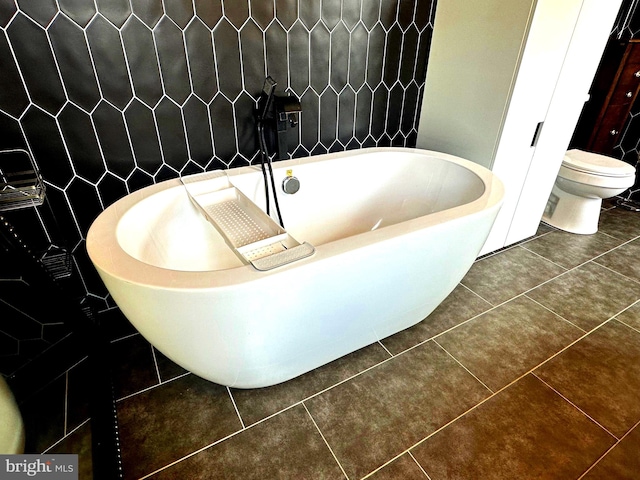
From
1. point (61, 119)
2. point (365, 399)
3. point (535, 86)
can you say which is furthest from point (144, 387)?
point (535, 86)

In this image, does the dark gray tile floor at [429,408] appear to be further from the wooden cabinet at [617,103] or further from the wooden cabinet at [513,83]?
the wooden cabinet at [617,103]

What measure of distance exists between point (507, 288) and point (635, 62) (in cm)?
187

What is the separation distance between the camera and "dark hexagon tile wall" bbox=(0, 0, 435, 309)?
1.14m

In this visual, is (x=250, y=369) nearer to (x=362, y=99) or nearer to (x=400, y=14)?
(x=362, y=99)

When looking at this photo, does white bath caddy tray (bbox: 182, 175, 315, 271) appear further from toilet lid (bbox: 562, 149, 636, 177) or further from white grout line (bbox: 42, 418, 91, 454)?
toilet lid (bbox: 562, 149, 636, 177)

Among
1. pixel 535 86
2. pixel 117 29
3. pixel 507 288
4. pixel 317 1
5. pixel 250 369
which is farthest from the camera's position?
pixel 507 288

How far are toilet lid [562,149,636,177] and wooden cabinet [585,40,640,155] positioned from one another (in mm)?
476

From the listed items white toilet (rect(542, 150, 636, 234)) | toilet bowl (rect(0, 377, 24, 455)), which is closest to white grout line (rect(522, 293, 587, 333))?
white toilet (rect(542, 150, 636, 234))

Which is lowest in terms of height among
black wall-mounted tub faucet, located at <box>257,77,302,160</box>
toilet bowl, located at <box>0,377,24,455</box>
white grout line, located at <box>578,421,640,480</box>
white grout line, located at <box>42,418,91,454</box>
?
white grout line, located at <box>42,418,91,454</box>

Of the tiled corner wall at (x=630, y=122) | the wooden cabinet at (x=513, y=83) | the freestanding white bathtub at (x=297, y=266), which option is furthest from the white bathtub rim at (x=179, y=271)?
the tiled corner wall at (x=630, y=122)

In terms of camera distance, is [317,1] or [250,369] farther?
[317,1]

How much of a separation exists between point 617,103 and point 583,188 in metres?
0.86

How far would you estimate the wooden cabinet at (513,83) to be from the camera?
4.98 ft

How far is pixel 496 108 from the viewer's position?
164 cm
